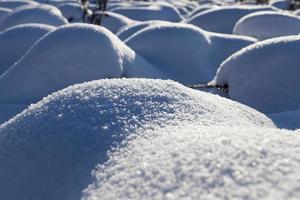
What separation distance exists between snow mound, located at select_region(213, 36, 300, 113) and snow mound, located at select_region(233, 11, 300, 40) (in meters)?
1.62

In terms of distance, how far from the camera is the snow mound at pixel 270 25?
421cm

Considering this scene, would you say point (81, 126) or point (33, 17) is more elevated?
point (81, 126)

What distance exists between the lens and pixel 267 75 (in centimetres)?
258

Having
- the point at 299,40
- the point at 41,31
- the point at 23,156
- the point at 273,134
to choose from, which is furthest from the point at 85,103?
the point at 41,31

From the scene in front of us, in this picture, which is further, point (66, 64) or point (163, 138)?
point (66, 64)

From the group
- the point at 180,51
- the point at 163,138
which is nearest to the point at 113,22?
the point at 180,51

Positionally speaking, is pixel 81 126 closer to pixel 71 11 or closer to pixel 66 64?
pixel 66 64

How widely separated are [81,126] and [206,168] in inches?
18.9

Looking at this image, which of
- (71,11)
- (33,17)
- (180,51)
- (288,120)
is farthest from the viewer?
(71,11)

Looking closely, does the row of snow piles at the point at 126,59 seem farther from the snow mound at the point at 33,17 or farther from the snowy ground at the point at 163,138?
the snow mound at the point at 33,17

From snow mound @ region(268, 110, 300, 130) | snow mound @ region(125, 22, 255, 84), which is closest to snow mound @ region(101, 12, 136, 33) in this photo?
snow mound @ region(125, 22, 255, 84)

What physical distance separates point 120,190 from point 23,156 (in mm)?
413

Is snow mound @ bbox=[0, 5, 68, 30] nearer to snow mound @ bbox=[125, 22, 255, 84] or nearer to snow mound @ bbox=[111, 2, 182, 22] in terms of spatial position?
snow mound @ bbox=[125, 22, 255, 84]

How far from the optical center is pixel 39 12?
5594 millimetres
